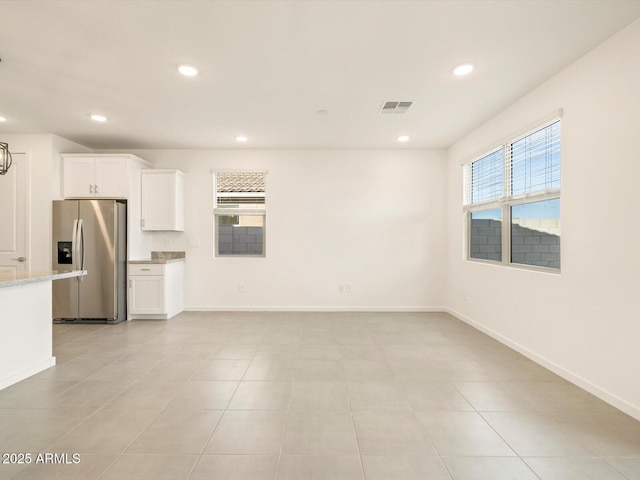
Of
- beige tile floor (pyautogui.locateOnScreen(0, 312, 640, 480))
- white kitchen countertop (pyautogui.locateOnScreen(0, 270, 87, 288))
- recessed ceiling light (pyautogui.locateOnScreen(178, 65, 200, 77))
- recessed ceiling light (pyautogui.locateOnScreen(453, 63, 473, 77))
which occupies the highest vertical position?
recessed ceiling light (pyautogui.locateOnScreen(453, 63, 473, 77))

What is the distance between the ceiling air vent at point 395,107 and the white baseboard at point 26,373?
4.23 meters

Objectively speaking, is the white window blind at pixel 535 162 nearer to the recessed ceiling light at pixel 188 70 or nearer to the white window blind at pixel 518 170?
the white window blind at pixel 518 170

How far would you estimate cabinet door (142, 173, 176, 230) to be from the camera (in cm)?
511

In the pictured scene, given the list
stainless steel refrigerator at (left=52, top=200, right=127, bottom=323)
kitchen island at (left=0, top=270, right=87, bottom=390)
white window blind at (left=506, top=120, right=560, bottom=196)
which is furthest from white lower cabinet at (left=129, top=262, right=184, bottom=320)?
white window blind at (left=506, top=120, right=560, bottom=196)

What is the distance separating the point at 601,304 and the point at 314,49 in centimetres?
295

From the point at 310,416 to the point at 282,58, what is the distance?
9.03 ft

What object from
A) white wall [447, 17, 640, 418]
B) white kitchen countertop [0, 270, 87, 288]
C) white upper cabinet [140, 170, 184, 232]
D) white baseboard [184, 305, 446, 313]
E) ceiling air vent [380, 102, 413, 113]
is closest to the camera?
white wall [447, 17, 640, 418]

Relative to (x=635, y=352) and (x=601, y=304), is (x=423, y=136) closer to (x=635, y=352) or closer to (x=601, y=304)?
(x=601, y=304)

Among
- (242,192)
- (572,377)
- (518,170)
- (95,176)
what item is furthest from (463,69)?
(95,176)

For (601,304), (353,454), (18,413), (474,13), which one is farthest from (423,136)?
(18,413)

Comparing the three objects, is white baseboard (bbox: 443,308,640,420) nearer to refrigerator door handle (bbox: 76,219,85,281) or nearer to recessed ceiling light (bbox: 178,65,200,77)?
recessed ceiling light (bbox: 178,65,200,77)

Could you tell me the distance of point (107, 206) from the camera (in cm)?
462

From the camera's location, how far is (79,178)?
4.79m

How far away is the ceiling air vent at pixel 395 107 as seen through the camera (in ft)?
11.7
